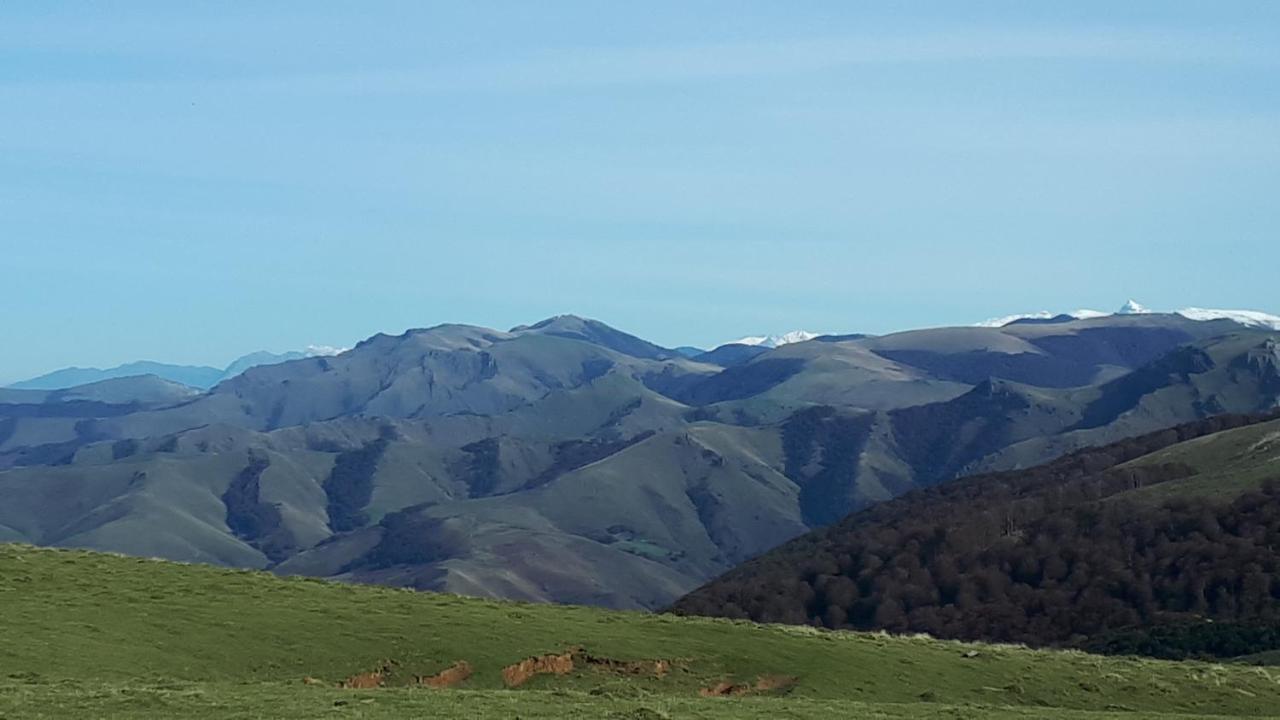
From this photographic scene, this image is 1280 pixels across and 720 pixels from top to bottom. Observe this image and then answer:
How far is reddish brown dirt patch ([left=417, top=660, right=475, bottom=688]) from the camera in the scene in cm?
5194

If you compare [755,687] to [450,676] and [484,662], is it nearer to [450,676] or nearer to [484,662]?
[484,662]

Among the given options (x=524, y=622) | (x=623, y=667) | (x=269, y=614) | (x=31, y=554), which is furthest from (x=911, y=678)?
(x=31, y=554)

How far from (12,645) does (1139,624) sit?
5869 inches

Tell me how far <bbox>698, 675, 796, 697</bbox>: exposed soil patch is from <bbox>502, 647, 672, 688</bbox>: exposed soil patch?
2.07 meters

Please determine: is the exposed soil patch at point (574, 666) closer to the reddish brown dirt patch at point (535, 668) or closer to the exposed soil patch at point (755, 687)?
the reddish brown dirt patch at point (535, 668)

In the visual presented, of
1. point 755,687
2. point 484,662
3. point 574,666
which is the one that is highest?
point 484,662

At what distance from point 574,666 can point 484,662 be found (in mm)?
3468

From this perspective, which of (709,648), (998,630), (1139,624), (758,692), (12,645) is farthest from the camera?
(998,630)

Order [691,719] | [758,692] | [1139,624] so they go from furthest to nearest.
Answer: [1139,624], [758,692], [691,719]

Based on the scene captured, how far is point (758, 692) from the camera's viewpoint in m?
54.2

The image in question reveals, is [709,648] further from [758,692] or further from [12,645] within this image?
[12,645]

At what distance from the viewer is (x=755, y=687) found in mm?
54719

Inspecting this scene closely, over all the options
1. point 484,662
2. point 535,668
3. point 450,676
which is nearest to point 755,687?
point 535,668

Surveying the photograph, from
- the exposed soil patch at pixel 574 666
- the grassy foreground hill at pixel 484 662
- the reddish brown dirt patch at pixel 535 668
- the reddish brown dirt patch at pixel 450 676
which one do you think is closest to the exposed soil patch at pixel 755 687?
the grassy foreground hill at pixel 484 662
